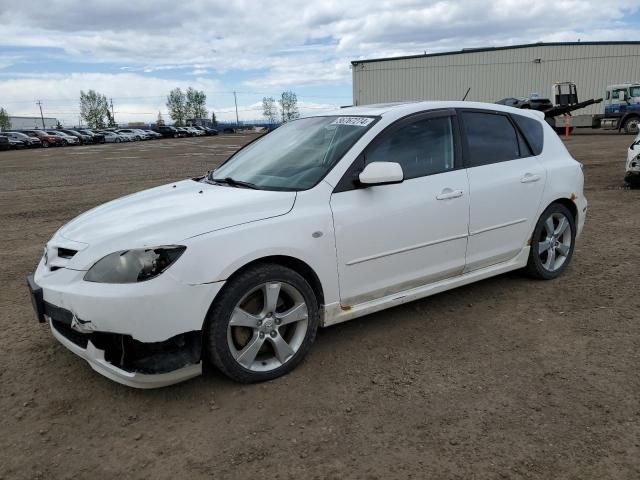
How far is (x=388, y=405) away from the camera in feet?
9.64

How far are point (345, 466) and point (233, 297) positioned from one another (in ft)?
3.47

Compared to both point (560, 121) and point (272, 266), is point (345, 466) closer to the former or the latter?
point (272, 266)

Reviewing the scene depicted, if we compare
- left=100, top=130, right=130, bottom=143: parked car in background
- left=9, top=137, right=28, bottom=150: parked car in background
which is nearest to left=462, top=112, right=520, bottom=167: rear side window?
left=9, top=137, right=28, bottom=150: parked car in background

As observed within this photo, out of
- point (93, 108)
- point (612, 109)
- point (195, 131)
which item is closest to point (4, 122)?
point (93, 108)

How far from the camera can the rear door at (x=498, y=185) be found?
409 cm

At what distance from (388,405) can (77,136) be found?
51834mm

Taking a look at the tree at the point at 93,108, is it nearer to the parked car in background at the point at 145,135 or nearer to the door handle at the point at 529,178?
the parked car in background at the point at 145,135

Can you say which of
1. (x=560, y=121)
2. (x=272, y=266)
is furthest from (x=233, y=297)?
(x=560, y=121)

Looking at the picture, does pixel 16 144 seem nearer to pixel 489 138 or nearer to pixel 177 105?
pixel 489 138

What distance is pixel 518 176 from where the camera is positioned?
435cm

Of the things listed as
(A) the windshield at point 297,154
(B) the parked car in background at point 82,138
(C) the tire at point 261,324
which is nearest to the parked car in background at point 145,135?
(B) the parked car in background at point 82,138

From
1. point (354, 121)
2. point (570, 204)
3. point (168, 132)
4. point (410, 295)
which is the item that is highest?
point (168, 132)

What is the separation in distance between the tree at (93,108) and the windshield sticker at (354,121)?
360ft

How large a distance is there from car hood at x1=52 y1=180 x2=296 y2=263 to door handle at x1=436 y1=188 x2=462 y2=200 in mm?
1131
